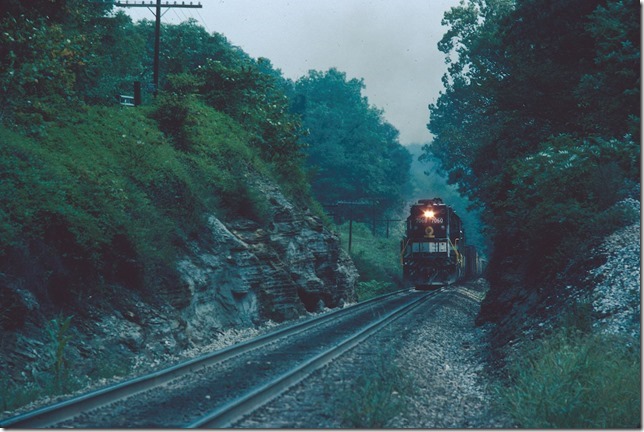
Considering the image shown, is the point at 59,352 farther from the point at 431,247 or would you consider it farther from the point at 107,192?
the point at 431,247

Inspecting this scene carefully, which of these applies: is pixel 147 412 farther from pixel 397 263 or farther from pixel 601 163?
pixel 397 263

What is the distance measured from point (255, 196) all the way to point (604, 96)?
43.0 feet

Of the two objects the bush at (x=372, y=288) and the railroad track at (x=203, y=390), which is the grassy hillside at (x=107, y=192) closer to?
the railroad track at (x=203, y=390)

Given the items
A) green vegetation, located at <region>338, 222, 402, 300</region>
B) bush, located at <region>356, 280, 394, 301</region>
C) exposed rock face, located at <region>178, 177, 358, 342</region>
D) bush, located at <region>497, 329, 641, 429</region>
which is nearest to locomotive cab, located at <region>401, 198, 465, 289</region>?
green vegetation, located at <region>338, 222, 402, 300</region>

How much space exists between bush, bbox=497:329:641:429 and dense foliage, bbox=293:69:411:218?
5963 centimetres

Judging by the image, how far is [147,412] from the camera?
31.0ft

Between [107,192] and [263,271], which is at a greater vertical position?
[107,192]

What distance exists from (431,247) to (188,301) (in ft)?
72.1

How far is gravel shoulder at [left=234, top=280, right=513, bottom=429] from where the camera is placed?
9133mm

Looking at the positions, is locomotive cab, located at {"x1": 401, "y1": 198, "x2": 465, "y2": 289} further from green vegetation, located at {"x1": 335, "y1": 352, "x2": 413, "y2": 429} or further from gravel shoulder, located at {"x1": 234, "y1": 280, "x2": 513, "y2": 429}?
green vegetation, located at {"x1": 335, "y1": 352, "x2": 413, "y2": 429}

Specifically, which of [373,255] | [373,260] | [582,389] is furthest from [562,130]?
[373,255]

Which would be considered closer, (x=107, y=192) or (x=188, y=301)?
(x=107, y=192)

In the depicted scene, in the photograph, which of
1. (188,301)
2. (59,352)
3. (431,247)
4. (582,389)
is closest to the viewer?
A: (582,389)

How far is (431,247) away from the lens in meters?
37.5
